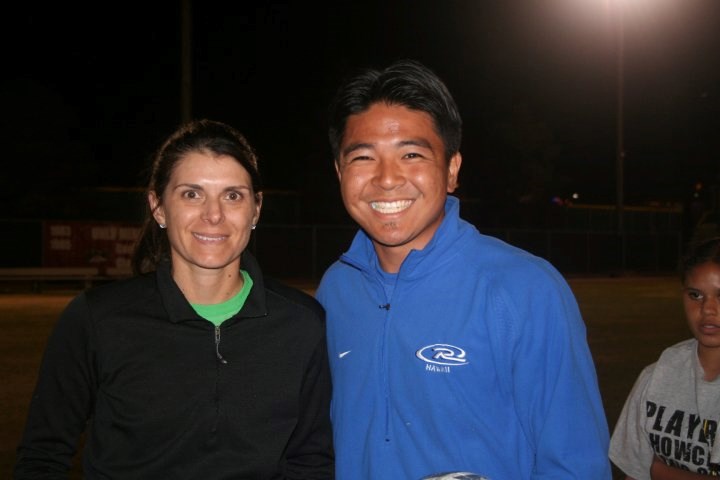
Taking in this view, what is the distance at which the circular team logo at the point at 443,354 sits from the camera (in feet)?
8.00

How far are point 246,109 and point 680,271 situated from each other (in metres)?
36.1

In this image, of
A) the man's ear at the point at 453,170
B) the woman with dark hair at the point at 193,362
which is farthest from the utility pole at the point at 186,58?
the man's ear at the point at 453,170

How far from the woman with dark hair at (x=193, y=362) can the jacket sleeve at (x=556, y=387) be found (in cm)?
77

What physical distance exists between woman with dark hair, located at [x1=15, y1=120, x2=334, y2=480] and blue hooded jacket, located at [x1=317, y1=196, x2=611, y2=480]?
212 millimetres

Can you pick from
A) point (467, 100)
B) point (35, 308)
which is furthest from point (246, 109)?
point (35, 308)

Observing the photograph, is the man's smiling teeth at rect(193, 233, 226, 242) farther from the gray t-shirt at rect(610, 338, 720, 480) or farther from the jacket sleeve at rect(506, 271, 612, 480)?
the gray t-shirt at rect(610, 338, 720, 480)

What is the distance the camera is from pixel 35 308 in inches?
707

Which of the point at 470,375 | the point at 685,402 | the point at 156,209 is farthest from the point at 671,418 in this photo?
the point at 156,209

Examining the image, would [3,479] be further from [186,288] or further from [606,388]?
[606,388]

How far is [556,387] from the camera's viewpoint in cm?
232

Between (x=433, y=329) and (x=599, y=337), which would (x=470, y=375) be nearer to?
(x=433, y=329)

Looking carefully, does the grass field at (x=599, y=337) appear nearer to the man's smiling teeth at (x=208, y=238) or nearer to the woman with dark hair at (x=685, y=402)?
the woman with dark hair at (x=685, y=402)

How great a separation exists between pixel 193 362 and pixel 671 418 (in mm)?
1801

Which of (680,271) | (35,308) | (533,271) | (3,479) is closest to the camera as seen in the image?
(533,271)
